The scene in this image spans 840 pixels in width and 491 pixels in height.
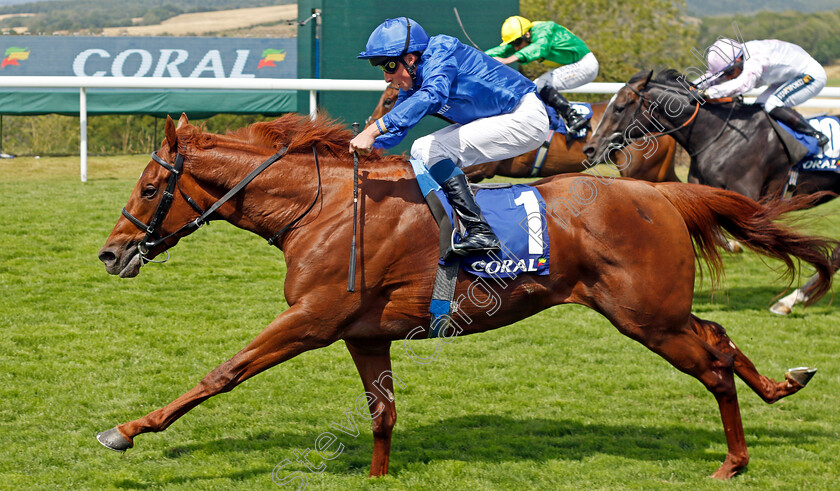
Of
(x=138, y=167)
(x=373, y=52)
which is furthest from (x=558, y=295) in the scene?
(x=138, y=167)

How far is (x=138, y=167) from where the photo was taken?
451 inches

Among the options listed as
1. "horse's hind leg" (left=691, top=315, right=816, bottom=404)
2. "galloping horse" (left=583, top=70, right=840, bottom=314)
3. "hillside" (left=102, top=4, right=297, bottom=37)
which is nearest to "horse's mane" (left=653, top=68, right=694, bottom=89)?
"galloping horse" (left=583, top=70, right=840, bottom=314)

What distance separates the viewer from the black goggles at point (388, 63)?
141 inches

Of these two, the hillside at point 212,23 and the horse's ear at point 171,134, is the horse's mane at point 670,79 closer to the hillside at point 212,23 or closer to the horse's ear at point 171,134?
the horse's ear at point 171,134

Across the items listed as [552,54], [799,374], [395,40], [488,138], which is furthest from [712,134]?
[395,40]

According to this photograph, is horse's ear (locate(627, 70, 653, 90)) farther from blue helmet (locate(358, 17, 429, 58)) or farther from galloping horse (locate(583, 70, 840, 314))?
blue helmet (locate(358, 17, 429, 58))

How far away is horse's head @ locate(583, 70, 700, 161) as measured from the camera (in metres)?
6.82

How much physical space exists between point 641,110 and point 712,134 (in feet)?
2.14

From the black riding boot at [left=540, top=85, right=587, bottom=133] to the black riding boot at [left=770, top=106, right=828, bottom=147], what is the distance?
1.71 meters

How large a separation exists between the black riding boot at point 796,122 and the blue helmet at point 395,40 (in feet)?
14.4

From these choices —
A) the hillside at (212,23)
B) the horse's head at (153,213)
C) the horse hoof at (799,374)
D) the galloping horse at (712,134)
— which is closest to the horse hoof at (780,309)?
the galloping horse at (712,134)

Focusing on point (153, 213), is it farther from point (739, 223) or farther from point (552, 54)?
point (552, 54)

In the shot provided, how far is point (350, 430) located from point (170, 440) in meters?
0.89

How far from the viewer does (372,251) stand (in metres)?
3.54
